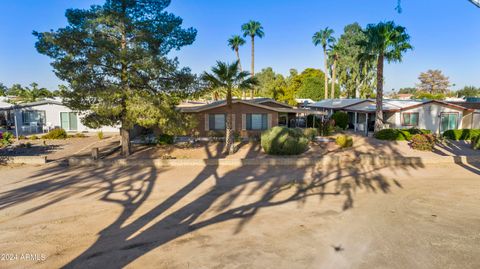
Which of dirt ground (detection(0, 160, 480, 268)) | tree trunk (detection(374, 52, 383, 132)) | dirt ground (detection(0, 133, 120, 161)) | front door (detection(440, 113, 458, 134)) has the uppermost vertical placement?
tree trunk (detection(374, 52, 383, 132))

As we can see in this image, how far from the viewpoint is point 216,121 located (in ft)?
81.6

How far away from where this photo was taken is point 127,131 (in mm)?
18750

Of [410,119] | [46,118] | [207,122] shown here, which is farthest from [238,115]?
[46,118]

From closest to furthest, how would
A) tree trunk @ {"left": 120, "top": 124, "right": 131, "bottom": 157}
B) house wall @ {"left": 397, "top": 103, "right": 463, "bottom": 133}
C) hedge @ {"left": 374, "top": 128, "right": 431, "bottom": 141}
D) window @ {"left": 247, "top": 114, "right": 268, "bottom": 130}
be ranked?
tree trunk @ {"left": 120, "top": 124, "right": 131, "bottom": 157} < hedge @ {"left": 374, "top": 128, "right": 431, "bottom": 141} < window @ {"left": 247, "top": 114, "right": 268, "bottom": 130} < house wall @ {"left": 397, "top": 103, "right": 463, "bottom": 133}

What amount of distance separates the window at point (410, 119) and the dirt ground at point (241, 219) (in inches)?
552

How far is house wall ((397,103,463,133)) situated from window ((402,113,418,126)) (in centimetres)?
29

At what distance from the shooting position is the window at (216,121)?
2477 centimetres

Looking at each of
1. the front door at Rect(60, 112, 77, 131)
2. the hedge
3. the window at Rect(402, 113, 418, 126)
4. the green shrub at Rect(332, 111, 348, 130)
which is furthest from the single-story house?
the front door at Rect(60, 112, 77, 131)

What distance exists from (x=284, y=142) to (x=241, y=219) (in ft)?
32.7

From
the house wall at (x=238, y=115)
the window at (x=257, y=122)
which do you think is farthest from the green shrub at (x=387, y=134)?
the window at (x=257, y=122)

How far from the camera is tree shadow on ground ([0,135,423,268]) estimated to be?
25.8 feet

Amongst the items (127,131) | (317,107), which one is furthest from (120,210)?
(317,107)

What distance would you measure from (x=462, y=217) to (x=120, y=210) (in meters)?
11.0

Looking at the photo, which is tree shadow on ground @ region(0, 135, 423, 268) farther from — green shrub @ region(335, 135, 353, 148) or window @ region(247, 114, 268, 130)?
window @ region(247, 114, 268, 130)
